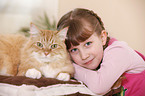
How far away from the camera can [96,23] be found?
4.58 feet

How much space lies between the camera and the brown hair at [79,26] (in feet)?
4.14

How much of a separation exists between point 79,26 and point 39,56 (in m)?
0.49

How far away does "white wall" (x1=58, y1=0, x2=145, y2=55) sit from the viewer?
85.2 inches

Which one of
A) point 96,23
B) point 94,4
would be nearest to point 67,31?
point 96,23

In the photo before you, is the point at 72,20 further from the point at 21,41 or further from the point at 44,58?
the point at 21,41

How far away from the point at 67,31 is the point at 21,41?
54 centimetres

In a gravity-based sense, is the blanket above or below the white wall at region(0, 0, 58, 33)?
below

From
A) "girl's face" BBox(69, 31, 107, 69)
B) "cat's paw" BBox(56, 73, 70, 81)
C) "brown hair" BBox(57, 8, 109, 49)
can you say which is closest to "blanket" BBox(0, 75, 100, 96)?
"cat's paw" BBox(56, 73, 70, 81)

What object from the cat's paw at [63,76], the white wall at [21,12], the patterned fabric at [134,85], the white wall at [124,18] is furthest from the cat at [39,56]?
the white wall at [21,12]

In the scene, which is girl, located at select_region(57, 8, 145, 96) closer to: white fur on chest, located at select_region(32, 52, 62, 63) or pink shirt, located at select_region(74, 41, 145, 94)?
pink shirt, located at select_region(74, 41, 145, 94)

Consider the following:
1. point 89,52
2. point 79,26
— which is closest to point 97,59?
point 89,52

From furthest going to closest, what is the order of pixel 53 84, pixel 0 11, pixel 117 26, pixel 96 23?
pixel 0 11 → pixel 117 26 → pixel 96 23 → pixel 53 84

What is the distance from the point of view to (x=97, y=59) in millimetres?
1338

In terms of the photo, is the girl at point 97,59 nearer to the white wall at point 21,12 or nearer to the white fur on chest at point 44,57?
the white fur on chest at point 44,57
